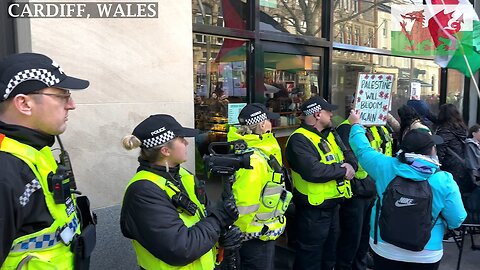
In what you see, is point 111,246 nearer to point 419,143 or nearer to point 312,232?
point 312,232

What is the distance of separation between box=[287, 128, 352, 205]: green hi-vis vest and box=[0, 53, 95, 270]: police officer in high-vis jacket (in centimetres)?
244

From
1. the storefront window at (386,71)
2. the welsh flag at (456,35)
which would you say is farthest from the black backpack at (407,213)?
the storefront window at (386,71)

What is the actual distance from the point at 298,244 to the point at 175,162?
215cm

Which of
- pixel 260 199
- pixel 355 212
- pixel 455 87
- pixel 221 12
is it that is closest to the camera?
pixel 260 199

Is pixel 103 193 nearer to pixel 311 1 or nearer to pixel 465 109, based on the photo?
pixel 311 1

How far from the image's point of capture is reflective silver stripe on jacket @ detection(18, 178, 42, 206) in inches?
66.6

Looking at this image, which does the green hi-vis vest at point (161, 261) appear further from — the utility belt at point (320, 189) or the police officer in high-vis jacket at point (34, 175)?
the utility belt at point (320, 189)

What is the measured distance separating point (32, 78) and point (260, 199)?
6.42ft

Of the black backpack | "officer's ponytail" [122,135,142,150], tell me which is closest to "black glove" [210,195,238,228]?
"officer's ponytail" [122,135,142,150]

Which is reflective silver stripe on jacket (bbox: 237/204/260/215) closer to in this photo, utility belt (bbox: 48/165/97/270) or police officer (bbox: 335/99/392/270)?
utility belt (bbox: 48/165/97/270)

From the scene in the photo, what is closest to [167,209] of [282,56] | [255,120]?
[255,120]

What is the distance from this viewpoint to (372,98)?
4.32 m

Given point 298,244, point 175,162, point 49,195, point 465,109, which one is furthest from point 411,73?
point 49,195

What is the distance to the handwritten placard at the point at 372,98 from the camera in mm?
4293
